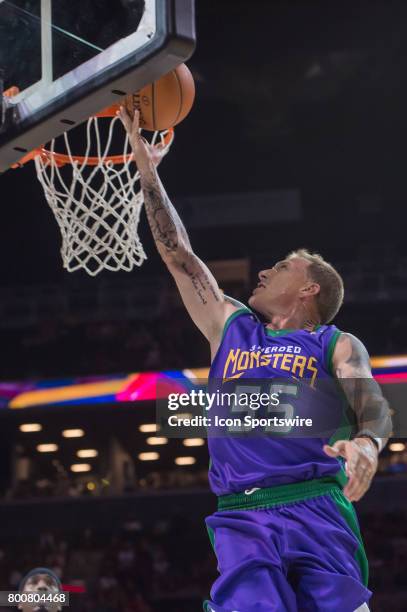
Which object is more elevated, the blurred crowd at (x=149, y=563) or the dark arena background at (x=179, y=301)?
the dark arena background at (x=179, y=301)

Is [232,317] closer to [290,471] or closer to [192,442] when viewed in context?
[290,471]

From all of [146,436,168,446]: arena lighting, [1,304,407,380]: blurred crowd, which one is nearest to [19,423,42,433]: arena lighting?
[1,304,407,380]: blurred crowd

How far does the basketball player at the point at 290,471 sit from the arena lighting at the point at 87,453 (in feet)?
41.5

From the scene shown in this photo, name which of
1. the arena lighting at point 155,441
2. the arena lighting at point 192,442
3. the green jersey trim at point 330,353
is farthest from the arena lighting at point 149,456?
the green jersey trim at point 330,353

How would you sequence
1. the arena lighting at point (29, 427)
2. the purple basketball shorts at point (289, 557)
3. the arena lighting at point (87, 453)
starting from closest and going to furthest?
the purple basketball shorts at point (289, 557), the arena lighting at point (29, 427), the arena lighting at point (87, 453)

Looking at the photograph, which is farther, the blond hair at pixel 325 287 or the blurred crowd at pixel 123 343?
the blurred crowd at pixel 123 343

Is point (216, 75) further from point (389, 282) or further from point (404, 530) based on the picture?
point (404, 530)

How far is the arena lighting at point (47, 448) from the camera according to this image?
1611 centimetres

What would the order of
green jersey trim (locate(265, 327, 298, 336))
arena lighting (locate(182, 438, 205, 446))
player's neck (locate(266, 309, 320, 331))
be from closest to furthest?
green jersey trim (locate(265, 327, 298, 336)), player's neck (locate(266, 309, 320, 331)), arena lighting (locate(182, 438, 205, 446))

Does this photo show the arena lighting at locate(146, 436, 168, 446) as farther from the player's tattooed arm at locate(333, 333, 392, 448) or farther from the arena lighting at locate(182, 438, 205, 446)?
the player's tattooed arm at locate(333, 333, 392, 448)

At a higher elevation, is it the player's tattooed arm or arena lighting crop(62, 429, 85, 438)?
the player's tattooed arm

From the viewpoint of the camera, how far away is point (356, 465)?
289cm

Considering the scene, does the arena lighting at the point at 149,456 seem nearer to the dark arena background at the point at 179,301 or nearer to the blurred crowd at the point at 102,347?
the dark arena background at the point at 179,301

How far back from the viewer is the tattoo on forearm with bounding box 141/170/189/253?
4.11 metres
